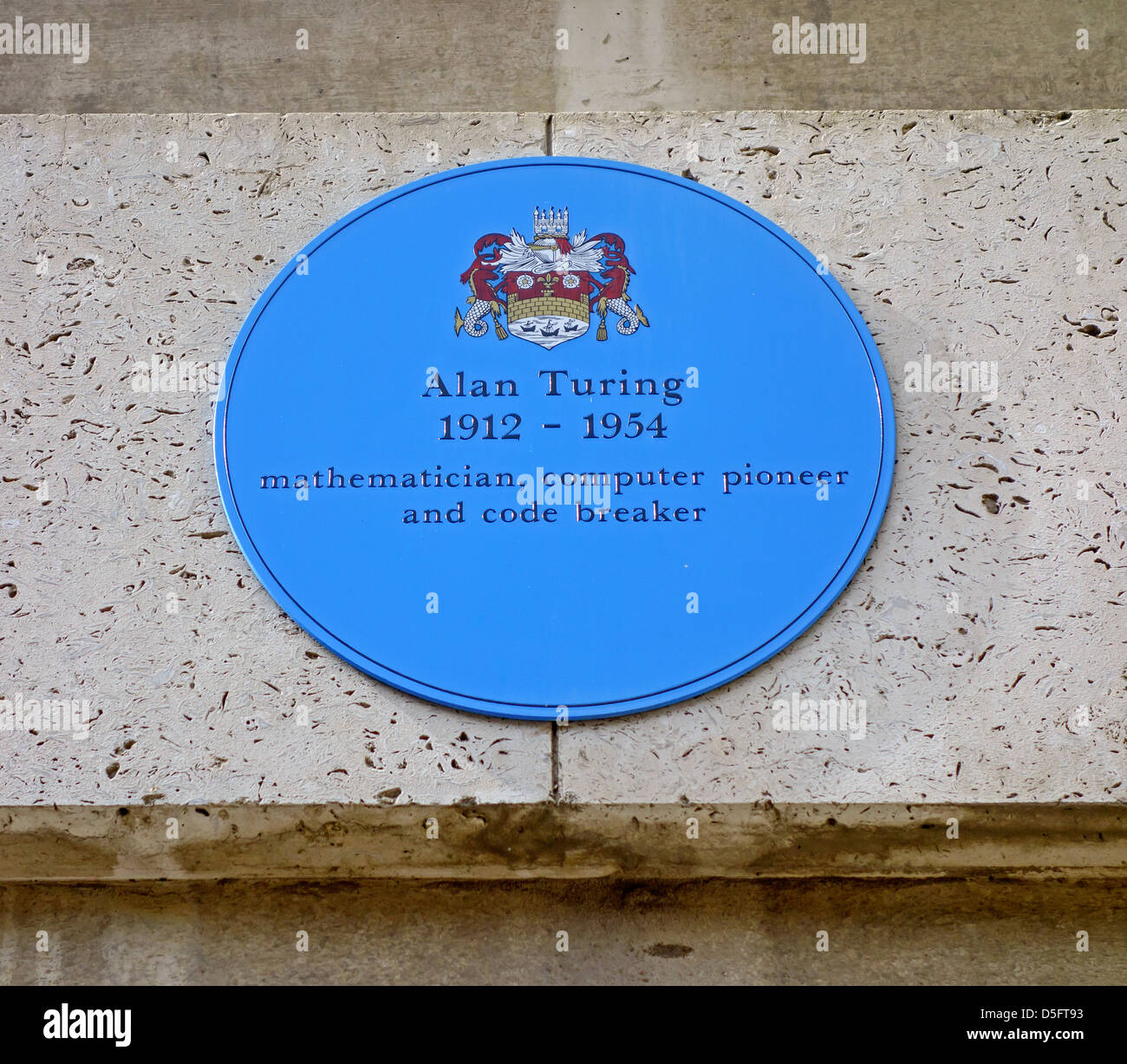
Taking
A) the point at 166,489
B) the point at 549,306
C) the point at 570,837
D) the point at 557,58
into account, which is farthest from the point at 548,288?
the point at 570,837

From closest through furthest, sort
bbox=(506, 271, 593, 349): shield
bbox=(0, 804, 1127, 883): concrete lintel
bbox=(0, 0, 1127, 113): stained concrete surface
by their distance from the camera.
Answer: bbox=(0, 804, 1127, 883): concrete lintel → bbox=(506, 271, 593, 349): shield → bbox=(0, 0, 1127, 113): stained concrete surface

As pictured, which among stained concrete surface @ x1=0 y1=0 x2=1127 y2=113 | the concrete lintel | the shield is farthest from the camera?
stained concrete surface @ x1=0 y1=0 x2=1127 y2=113

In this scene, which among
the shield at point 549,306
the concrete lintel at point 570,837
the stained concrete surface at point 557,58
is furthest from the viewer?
the stained concrete surface at point 557,58

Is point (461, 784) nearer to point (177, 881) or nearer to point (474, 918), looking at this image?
point (474, 918)

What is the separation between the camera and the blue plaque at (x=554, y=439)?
2086mm

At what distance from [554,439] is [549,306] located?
0.35m

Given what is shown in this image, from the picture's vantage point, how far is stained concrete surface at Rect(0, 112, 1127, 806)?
207 cm

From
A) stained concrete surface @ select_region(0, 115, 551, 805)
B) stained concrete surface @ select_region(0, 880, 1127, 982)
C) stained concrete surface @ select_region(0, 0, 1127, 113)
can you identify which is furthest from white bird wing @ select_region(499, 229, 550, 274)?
stained concrete surface @ select_region(0, 880, 1127, 982)

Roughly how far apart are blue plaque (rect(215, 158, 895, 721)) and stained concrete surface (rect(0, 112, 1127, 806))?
0.33ft

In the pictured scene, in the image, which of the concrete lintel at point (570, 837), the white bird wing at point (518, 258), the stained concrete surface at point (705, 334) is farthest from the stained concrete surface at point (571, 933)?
the white bird wing at point (518, 258)

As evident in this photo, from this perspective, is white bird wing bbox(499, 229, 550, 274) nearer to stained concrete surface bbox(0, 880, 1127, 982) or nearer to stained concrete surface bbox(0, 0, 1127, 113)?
stained concrete surface bbox(0, 0, 1127, 113)

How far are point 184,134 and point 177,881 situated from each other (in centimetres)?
196

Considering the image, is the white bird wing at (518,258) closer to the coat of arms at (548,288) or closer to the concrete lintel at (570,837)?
the coat of arms at (548,288)

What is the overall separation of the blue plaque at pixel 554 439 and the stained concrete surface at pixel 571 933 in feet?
1.81
